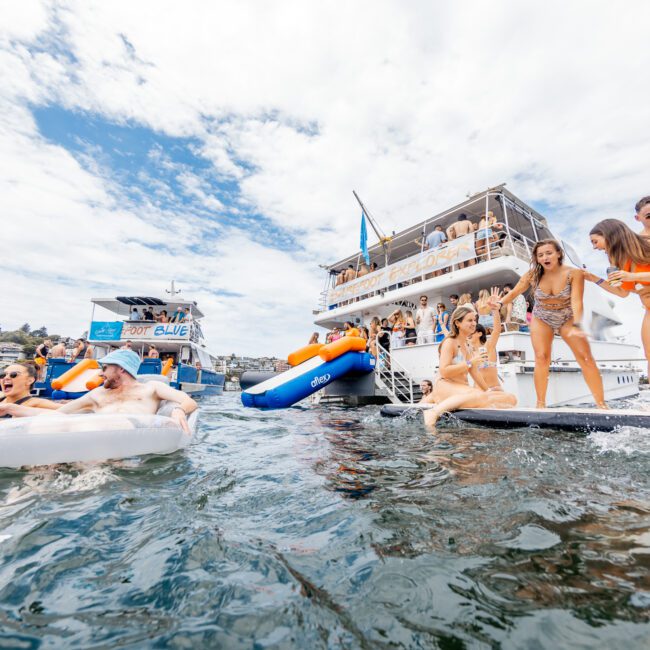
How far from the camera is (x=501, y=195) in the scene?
401 inches

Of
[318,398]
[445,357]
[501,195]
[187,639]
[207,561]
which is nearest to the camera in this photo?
[187,639]

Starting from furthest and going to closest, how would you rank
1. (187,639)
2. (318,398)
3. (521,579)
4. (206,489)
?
(318,398), (206,489), (521,579), (187,639)

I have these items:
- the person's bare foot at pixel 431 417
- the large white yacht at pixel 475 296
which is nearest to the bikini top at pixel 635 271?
the person's bare foot at pixel 431 417

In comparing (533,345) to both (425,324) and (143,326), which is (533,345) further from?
(143,326)

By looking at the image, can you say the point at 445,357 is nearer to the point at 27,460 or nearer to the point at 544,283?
the point at 544,283

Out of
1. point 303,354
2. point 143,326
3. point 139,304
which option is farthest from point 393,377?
point 139,304

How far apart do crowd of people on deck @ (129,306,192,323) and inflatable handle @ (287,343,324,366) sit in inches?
412

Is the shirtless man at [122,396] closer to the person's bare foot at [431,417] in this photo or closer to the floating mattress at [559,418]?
the person's bare foot at [431,417]

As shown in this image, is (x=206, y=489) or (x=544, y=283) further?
(x=544, y=283)

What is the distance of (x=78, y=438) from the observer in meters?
2.70

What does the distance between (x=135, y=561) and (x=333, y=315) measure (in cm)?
1358

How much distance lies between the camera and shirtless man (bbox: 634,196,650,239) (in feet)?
11.4

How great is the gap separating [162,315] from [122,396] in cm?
1549

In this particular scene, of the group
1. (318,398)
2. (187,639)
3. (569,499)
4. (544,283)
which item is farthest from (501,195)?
(187,639)
